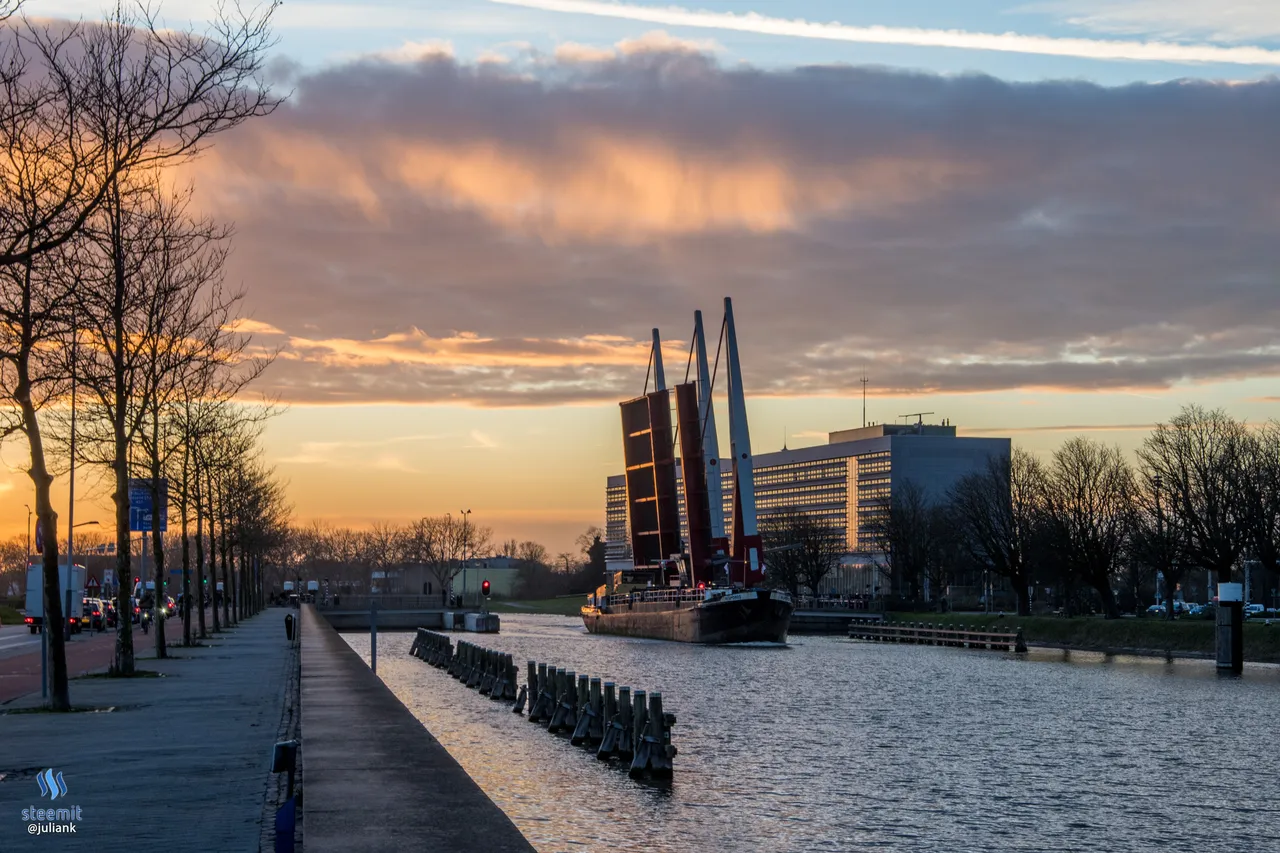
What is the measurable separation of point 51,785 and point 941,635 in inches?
3861

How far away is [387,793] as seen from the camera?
1599 centimetres

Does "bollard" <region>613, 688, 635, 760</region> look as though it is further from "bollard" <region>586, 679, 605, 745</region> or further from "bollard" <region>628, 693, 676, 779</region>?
"bollard" <region>586, 679, 605, 745</region>

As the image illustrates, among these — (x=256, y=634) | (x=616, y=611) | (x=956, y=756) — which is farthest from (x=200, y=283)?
(x=616, y=611)

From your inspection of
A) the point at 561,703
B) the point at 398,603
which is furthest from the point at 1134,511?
the point at 398,603

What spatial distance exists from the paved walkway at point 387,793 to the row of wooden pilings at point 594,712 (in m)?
5.59

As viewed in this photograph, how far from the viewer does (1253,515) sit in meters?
85.2

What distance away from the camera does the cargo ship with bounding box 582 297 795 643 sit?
10781cm

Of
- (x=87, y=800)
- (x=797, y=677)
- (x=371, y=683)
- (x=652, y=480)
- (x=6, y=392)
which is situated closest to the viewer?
(x=87, y=800)

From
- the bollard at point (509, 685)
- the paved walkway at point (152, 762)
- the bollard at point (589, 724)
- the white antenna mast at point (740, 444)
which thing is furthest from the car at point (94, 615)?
the bollard at point (589, 724)

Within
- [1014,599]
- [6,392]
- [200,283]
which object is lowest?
[1014,599]

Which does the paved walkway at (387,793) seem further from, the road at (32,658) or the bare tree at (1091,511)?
the bare tree at (1091,511)

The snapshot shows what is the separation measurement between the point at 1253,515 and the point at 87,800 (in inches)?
3119

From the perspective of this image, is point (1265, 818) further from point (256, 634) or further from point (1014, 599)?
point (1014, 599)

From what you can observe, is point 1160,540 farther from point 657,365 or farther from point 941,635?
point 657,365
